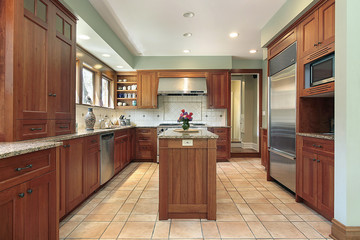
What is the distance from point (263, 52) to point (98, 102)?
395 centimetres

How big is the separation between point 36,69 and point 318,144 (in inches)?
116

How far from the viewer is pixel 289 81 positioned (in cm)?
291

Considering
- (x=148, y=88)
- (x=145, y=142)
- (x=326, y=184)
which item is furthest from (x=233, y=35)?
(x=145, y=142)

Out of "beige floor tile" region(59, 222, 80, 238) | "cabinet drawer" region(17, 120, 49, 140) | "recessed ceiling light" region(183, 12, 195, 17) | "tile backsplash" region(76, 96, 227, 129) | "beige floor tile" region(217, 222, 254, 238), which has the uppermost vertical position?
"recessed ceiling light" region(183, 12, 195, 17)

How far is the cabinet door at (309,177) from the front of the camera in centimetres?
234

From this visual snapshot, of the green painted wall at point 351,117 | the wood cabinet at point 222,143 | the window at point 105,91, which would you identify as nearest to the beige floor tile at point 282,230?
the green painted wall at point 351,117

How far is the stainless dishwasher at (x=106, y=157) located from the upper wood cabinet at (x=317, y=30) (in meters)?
2.99

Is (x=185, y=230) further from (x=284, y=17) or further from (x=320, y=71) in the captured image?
(x=284, y=17)

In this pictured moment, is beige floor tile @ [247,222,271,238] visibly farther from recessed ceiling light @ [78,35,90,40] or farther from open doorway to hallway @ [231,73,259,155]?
open doorway to hallway @ [231,73,259,155]

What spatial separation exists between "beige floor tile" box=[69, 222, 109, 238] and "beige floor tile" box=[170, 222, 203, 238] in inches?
26.7

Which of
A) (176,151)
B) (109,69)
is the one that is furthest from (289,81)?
(109,69)

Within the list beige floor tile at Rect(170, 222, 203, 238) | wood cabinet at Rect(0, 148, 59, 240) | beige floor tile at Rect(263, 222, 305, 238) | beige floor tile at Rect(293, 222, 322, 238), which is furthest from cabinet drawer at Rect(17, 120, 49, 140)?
beige floor tile at Rect(293, 222, 322, 238)

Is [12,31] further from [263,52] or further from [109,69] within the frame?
[263,52]

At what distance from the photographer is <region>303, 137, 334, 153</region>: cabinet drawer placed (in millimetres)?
2092
